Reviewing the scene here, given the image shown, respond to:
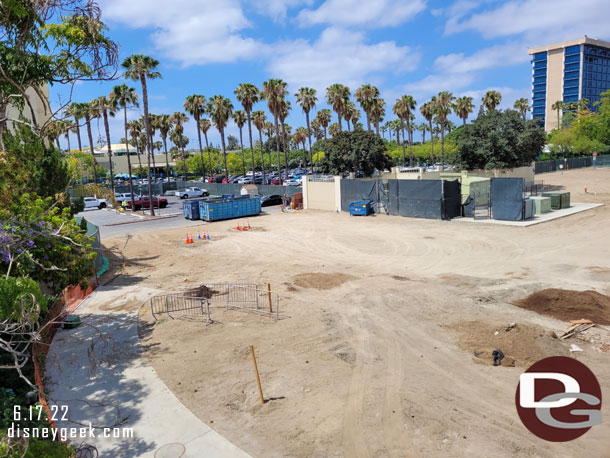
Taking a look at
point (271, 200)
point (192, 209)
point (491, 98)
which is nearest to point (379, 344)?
point (192, 209)

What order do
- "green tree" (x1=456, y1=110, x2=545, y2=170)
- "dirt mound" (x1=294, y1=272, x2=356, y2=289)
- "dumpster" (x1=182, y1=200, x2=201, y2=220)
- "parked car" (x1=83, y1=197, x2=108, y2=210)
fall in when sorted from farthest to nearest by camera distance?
"parked car" (x1=83, y1=197, x2=108, y2=210) < "green tree" (x1=456, y1=110, x2=545, y2=170) < "dumpster" (x1=182, y1=200, x2=201, y2=220) < "dirt mound" (x1=294, y1=272, x2=356, y2=289)

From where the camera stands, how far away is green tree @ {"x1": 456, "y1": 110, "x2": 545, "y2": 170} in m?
39.9

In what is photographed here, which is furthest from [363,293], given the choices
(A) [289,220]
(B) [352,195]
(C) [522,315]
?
(B) [352,195]

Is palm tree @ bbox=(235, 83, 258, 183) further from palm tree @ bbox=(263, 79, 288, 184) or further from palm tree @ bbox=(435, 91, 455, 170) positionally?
palm tree @ bbox=(435, 91, 455, 170)

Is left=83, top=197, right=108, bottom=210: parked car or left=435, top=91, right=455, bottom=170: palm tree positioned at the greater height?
left=435, top=91, right=455, bottom=170: palm tree

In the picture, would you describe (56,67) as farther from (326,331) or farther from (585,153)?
(585,153)

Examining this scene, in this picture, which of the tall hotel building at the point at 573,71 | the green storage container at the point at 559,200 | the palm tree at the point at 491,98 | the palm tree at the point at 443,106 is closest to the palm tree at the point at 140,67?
the green storage container at the point at 559,200

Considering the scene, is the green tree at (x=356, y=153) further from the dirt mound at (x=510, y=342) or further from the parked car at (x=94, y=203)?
the dirt mound at (x=510, y=342)

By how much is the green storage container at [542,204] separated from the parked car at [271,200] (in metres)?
23.7

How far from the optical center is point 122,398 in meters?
9.14

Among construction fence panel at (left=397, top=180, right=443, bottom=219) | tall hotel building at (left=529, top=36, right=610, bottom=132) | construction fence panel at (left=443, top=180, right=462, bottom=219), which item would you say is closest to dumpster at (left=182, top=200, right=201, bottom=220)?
construction fence panel at (left=397, top=180, right=443, bottom=219)

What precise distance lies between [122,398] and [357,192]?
94.3ft

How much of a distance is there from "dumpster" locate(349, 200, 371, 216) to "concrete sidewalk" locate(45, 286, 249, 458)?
2281cm

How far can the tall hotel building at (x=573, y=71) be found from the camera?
164 m
